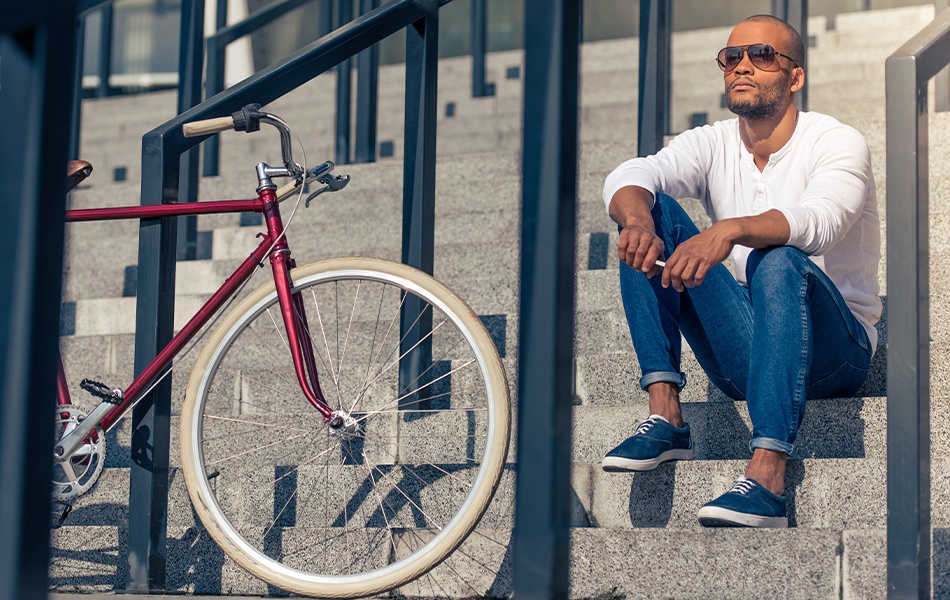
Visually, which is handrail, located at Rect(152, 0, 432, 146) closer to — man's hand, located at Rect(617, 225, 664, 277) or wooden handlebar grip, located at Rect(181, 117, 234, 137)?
wooden handlebar grip, located at Rect(181, 117, 234, 137)

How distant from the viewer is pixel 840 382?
9.39ft

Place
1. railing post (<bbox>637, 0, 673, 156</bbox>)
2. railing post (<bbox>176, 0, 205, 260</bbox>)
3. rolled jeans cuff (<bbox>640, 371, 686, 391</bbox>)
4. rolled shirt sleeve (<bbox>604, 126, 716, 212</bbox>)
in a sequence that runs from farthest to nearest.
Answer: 1. railing post (<bbox>176, 0, 205, 260</bbox>)
2. railing post (<bbox>637, 0, 673, 156</bbox>)
3. rolled shirt sleeve (<bbox>604, 126, 716, 212</bbox>)
4. rolled jeans cuff (<bbox>640, 371, 686, 391</bbox>)

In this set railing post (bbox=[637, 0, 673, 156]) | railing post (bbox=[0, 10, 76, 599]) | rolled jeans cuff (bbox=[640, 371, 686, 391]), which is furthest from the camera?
railing post (bbox=[637, 0, 673, 156])

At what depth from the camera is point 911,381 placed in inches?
74.9

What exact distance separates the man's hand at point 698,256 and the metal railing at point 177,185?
2.57ft

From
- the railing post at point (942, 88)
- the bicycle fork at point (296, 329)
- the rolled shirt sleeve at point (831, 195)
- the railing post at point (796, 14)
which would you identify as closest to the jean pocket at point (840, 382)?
the rolled shirt sleeve at point (831, 195)

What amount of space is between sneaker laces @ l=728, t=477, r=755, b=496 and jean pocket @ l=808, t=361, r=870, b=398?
49cm

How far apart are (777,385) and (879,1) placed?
7.55 m

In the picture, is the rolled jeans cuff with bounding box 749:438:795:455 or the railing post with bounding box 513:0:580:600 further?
the rolled jeans cuff with bounding box 749:438:795:455

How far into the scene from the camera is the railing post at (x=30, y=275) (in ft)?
3.35

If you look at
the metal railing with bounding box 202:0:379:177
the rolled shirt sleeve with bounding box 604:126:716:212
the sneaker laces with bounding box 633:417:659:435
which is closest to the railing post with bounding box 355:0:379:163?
the metal railing with bounding box 202:0:379:177

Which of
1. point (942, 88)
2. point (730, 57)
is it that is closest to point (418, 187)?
point (730, 57)

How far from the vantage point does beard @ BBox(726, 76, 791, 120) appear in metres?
2.96

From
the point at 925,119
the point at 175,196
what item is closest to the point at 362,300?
the point at 175,196
